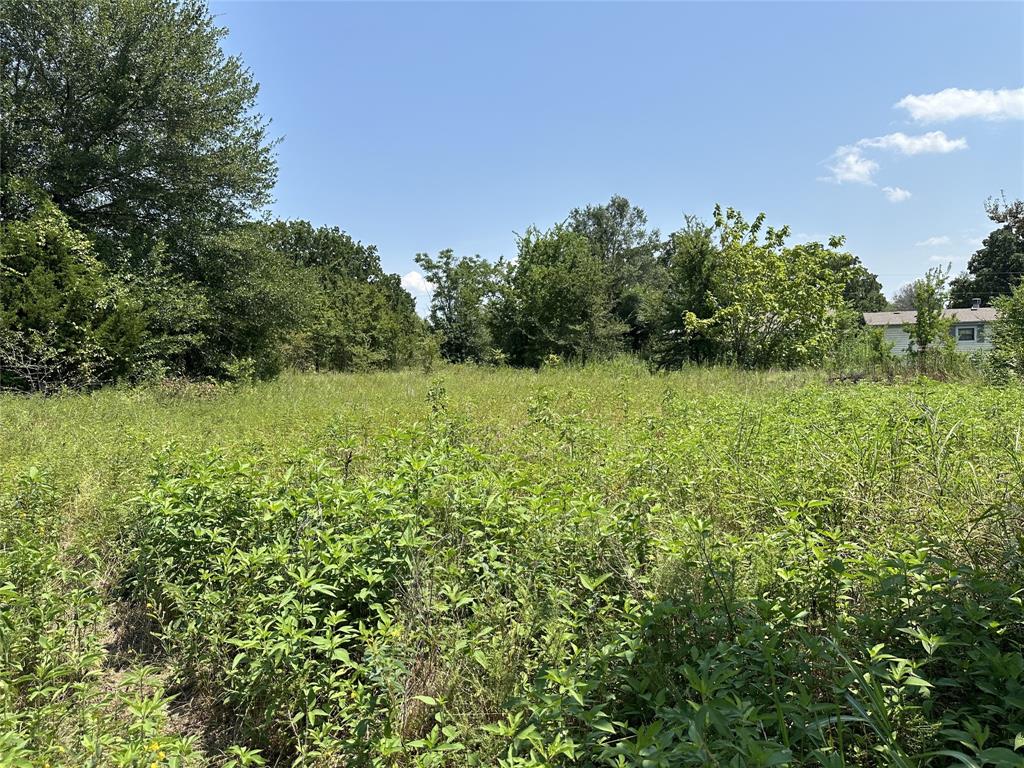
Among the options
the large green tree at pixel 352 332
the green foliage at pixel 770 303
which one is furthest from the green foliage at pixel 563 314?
the large green tree at pixel 352 332

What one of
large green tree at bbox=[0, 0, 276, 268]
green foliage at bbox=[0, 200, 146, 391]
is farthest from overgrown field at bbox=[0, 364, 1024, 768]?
large green tree at bbox=[0, 0, 276, 268]

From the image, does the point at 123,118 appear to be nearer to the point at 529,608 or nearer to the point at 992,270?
the point at 529,608

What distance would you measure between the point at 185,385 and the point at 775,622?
1260cm

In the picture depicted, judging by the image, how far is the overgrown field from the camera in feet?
5.34

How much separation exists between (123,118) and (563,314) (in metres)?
14.0

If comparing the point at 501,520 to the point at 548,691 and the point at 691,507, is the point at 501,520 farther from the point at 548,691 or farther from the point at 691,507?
the point at 691,507

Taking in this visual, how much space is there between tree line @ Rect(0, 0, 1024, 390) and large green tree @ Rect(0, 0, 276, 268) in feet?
0.13

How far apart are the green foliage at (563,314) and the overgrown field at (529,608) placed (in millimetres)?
14497

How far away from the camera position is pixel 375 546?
265cm

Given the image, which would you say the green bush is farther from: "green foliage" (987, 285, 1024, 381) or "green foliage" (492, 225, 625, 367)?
"green foliage" (492, 225, 625, 367)

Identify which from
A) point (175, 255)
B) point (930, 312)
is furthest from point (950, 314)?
point (175, 255)

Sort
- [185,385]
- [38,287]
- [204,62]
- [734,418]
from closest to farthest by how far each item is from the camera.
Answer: [734,418] → [38,287] → [185,385] → [204,62]

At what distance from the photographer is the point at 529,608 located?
2.26 metres


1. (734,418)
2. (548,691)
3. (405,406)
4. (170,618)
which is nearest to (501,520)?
(548,691)
